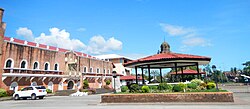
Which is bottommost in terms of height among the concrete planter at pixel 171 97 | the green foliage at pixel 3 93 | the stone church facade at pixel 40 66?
the green foliage at pixel 3 93

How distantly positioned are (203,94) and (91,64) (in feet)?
112

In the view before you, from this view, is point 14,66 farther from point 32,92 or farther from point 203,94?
point 203,94

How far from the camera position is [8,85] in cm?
2680

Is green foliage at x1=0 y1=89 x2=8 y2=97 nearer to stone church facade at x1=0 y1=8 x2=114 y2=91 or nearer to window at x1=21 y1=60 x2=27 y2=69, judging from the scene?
stone church facade at x1=0 y1=8 x2=114 y2=91

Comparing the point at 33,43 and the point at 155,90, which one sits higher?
the point at 33,43

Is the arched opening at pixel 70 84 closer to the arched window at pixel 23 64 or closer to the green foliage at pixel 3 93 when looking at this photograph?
the arched window at pixel 23 64

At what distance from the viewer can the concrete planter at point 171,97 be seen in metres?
13.7

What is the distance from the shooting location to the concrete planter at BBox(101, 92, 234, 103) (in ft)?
44.8

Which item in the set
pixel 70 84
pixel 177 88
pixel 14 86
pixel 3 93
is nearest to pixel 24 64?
pixel 14 86

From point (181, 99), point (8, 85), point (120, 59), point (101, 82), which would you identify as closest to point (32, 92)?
point (8, 85)

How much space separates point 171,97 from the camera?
1449 centimetres

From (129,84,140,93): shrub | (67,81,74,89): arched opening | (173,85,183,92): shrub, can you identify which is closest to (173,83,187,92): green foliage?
(173,85,183,92): shrub

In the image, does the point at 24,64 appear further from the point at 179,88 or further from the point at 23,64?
the point at 179,88

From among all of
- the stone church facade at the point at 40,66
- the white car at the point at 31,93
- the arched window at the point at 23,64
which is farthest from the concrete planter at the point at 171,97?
the arched window at the point at 23,64
